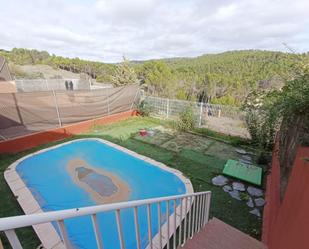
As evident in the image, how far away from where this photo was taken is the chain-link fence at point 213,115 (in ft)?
24.5

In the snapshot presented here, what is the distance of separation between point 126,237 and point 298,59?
383cm

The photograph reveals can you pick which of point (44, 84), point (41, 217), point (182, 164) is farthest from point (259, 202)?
point (44, 84)

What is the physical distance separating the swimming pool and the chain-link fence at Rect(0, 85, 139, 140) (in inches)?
46.6

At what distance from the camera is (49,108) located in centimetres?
662

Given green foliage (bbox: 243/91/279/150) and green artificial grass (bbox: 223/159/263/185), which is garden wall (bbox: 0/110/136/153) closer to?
green artificial grass (bbox: 223/159/263/185)

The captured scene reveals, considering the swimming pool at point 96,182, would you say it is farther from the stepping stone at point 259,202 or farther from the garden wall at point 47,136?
the stepping stone at point 259,202

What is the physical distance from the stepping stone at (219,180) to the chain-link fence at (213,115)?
3.02m

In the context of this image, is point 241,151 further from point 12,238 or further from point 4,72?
point 4,72

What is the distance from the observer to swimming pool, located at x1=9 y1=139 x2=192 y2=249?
3285 mm

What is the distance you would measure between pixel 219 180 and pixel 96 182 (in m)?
3.12

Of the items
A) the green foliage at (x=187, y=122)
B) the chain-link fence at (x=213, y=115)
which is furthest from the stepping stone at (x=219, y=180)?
the green foliage at (x=187, y=122)

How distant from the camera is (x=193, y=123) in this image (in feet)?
25.9

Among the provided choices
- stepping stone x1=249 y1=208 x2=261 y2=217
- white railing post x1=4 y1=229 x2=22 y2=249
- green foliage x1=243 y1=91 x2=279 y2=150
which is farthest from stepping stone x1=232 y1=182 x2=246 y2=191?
white railing post x1=4 y1=229 x2=22 y2=249

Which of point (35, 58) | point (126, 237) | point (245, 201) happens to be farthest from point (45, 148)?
point (35, 58)
